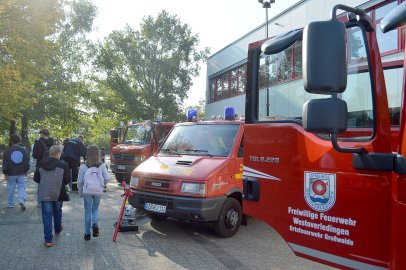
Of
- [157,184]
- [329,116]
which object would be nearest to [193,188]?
[157,184]

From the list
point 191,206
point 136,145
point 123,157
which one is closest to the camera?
point 191,206

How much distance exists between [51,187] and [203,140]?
2.72m

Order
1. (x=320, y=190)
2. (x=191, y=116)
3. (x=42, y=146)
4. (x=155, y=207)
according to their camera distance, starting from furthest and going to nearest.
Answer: (x=42, y=146) < (x=191, y=116) < (x=155, y=207) < (x=320, y=190)

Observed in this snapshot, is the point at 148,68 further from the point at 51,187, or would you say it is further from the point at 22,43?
the point at 51,187

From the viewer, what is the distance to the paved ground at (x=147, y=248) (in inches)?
205

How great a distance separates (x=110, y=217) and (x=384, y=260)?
6578 millimetres

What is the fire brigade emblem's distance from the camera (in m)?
2.68

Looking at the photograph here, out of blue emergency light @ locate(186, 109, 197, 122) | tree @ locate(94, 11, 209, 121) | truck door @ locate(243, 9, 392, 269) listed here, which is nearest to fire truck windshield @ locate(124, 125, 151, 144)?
blue emergency light @ locate(186, 109, 197, 122)

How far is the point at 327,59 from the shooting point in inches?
86.9

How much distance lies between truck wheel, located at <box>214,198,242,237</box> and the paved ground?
139 millimetres

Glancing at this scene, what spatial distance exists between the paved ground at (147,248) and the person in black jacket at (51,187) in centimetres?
38

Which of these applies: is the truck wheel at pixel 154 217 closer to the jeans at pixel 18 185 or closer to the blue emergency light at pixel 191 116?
the blue emergency light at pixel 191 116

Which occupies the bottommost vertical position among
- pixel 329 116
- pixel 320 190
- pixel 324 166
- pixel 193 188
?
pixel 193 188

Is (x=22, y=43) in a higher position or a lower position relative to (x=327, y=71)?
higher
